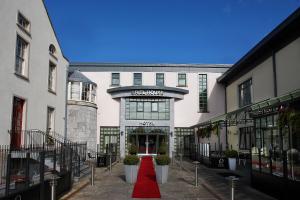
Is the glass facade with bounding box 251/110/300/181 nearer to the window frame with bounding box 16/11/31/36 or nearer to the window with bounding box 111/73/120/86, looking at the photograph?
the window frame with bounding box 16/11/31/36

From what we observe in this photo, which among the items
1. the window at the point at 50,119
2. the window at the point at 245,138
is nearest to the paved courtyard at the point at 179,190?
the window at the point at 50,119

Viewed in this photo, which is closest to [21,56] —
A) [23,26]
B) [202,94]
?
[23,26]

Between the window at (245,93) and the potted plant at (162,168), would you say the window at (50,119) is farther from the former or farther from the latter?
the window at (245,93)

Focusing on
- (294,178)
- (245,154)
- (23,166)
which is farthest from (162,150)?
(23,166)

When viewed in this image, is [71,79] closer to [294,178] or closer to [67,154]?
[67,154]

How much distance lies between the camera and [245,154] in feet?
74.0

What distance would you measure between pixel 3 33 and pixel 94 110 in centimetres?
1509

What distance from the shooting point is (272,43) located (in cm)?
1852

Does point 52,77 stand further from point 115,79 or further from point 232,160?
point 232,160

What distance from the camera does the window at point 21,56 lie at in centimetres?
1503

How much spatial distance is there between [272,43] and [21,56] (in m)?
13.7

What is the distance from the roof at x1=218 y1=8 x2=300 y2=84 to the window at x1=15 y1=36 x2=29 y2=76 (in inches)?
516

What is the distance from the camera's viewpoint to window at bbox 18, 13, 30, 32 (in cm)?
1515

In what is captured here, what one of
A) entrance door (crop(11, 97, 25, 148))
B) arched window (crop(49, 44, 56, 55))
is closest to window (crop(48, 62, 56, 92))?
arched window (crop(49, 44, 56, 55))
